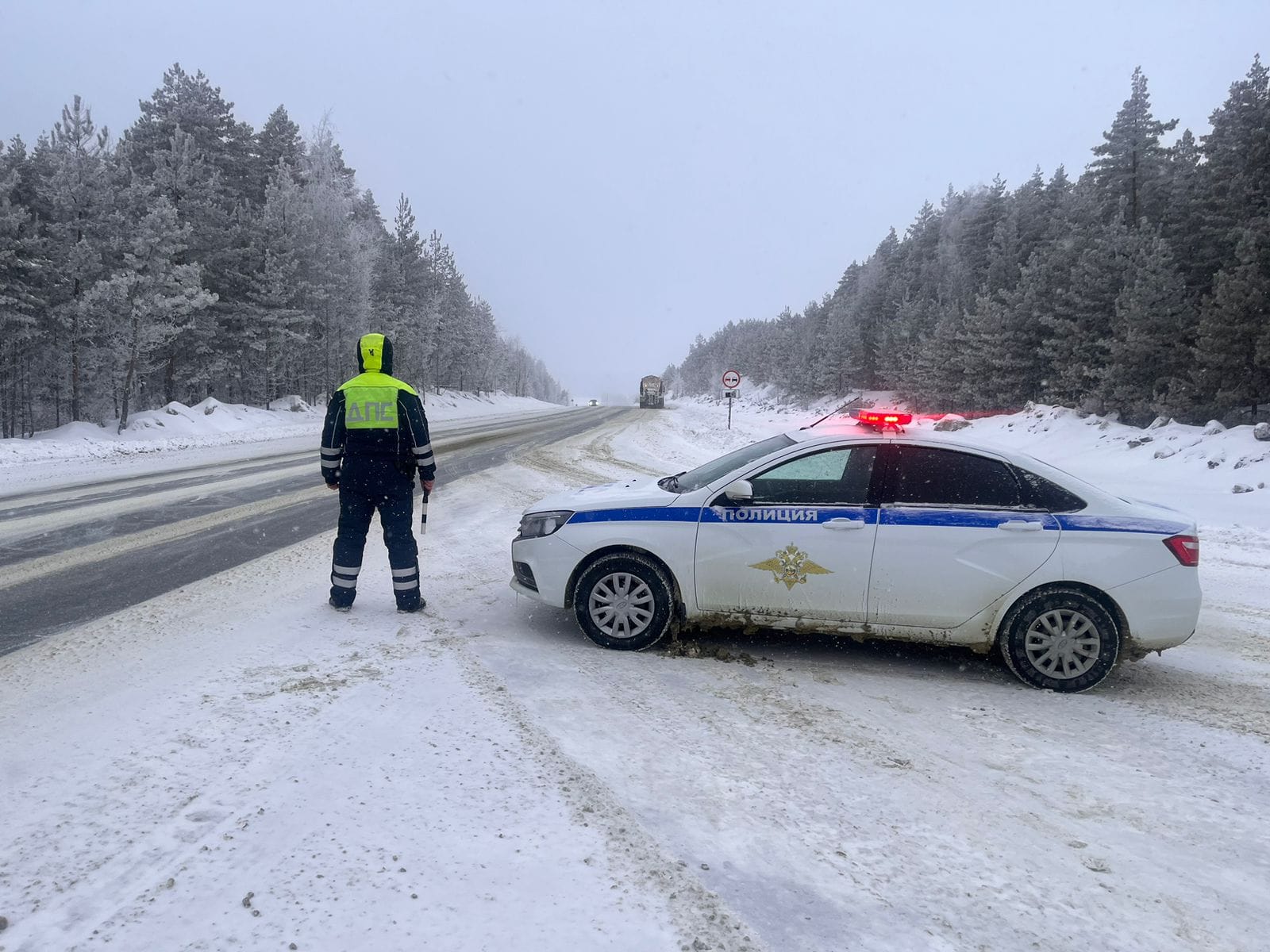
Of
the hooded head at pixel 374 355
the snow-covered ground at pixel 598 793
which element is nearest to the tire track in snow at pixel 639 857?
the snow-covered ground at pixel 598 793

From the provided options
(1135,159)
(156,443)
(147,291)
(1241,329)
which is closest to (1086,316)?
(1241,329)

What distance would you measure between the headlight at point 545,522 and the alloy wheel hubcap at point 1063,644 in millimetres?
3117

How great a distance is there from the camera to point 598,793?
115 inches

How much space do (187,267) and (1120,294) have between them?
3069 centimetres

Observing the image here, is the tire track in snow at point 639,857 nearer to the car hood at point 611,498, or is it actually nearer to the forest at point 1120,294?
the car hood at point 611,498

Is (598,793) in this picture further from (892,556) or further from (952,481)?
(952,481)

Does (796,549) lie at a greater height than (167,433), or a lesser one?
greater

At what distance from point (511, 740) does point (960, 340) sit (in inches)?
1550

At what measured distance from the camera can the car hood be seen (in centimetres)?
501

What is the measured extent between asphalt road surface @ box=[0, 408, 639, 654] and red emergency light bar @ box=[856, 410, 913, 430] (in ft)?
18.4

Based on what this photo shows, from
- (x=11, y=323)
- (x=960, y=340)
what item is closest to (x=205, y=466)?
(x=11, y=323)

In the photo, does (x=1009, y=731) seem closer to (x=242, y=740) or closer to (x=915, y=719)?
(x=915, y=719)

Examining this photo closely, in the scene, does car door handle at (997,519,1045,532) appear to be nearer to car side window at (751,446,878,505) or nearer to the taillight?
the taillight

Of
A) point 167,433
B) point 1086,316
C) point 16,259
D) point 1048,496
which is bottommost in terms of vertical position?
point 167,433
